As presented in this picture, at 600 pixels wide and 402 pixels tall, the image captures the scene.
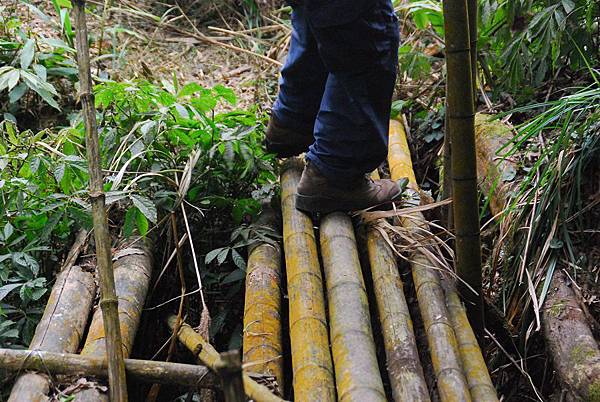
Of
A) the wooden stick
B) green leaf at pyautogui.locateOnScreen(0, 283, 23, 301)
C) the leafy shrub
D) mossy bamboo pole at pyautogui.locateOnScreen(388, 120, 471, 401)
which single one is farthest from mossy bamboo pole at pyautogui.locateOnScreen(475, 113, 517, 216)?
the leafy shrub

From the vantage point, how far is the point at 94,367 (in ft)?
5.98

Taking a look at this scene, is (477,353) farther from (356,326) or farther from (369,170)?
(369,170)

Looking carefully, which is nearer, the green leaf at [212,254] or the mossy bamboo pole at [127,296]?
the mossy bamboo pole at [127,296]

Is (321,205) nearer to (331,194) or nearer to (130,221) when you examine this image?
(331,194)

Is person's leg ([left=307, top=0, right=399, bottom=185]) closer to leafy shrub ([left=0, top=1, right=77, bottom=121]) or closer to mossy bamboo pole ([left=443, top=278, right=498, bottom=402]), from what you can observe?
mossy bamboo pole ([left=443, top=278, right=498, bottom=402])

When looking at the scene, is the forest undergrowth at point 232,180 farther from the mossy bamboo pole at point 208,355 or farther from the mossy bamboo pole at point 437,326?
the mossy bamboo pole at point 437,326

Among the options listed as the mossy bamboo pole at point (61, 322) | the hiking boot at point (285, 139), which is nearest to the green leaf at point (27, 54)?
the hiking boot at point (285, 139)

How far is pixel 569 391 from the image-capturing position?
194 centimetres

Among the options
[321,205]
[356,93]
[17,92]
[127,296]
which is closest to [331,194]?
[321,205]

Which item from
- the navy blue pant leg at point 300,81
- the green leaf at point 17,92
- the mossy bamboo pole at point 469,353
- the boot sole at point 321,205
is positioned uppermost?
the green leaf at point 17,92

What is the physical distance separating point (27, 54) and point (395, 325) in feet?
6.81

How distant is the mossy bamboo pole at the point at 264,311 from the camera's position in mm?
1917

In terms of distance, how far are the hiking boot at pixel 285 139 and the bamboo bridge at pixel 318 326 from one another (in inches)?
7.9

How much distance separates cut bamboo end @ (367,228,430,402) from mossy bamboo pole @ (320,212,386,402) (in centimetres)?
6
